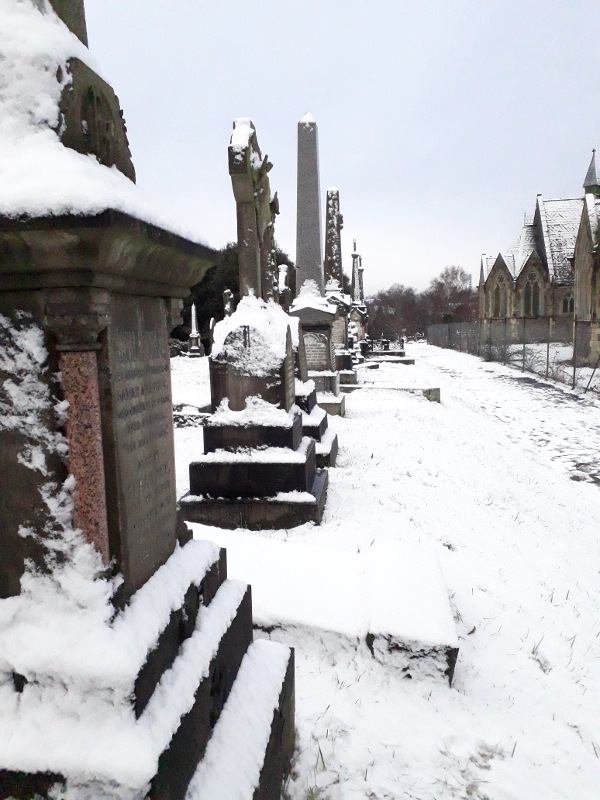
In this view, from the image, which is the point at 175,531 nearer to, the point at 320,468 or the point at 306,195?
the point at 320,468

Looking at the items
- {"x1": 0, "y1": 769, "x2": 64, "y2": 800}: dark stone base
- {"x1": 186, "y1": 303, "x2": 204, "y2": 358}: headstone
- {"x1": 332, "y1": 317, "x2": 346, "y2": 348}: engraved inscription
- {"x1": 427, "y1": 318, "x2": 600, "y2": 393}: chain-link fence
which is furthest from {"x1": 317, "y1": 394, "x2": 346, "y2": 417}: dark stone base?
{"x1": 186, "y1": 303, "x2": 204, "y2": 358}: headstone

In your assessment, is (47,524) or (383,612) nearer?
(47,524)

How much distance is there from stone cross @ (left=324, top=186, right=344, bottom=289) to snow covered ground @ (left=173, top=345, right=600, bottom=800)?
877 cm

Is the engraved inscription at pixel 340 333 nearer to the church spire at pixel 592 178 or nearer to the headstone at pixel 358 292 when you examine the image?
the headstone at pixel 358 292

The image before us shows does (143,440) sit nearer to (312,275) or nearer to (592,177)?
(312,275)

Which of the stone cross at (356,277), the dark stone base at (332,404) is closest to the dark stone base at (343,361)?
the dark stone base at (332,404)

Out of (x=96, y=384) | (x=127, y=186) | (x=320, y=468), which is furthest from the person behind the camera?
(x=320, y=468)

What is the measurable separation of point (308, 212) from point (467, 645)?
31.6ft

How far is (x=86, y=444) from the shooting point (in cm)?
169

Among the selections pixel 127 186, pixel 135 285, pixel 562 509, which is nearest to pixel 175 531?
pixel 135 285

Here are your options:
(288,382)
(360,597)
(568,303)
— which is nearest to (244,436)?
(288,382)

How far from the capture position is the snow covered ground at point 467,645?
2443 mm

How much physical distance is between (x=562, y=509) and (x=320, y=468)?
298 centimetres

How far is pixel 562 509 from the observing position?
21.9 feet
